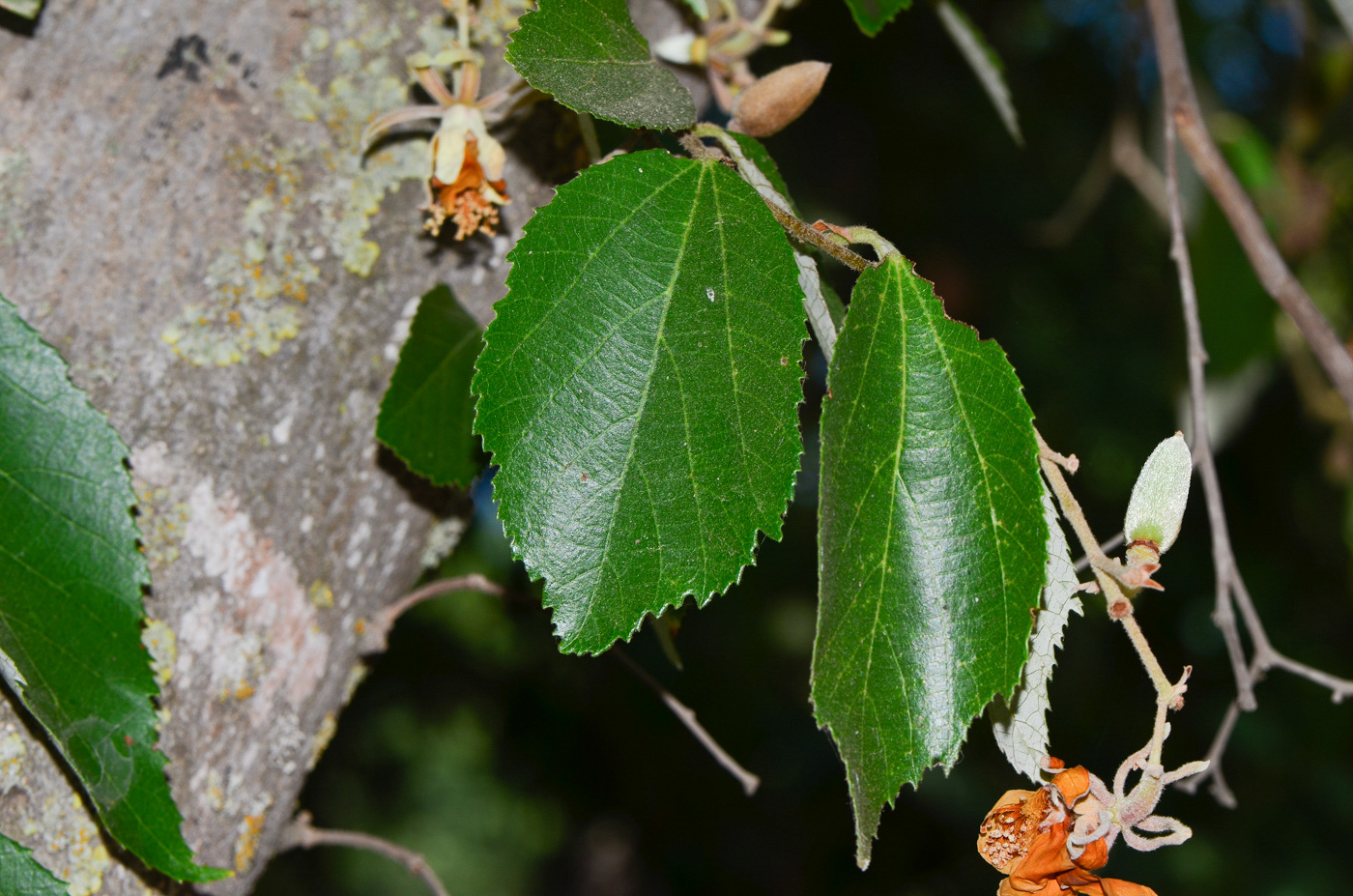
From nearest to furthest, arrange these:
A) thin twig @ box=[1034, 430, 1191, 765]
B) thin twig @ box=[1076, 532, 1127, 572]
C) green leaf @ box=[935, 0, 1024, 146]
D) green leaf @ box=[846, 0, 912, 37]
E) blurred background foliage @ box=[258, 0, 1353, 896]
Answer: thin twig @ box=[1034, 430, 1191, 765], thin twig @ box=[1076, 532, 1127, 572], green leaf @ box=[846, 0, 912, 37], green leaf @ box=[935, 0, 1024, 146], blurred background foliage @ box=[258, 0, 1353, 896]

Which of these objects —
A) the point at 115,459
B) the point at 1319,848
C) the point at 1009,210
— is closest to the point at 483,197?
the point at 115,459

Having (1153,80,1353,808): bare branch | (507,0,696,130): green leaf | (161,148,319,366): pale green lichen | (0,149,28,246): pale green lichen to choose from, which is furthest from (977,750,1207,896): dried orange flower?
(0,149,28,246): pale green lichen

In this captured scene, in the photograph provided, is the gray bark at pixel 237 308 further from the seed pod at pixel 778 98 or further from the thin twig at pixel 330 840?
the seed pod at pixel 778 98

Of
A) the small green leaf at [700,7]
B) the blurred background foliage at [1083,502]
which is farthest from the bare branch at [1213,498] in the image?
the blurred background foliage at [1083,502]

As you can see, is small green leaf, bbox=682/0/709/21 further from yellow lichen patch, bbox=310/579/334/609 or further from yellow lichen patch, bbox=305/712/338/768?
yellow lichen patch, bbox=305/712/338/768

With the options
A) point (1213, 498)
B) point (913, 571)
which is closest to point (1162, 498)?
point (913, 571)

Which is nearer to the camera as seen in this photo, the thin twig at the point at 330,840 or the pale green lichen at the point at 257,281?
the pale green lichen at the point at 257,281
